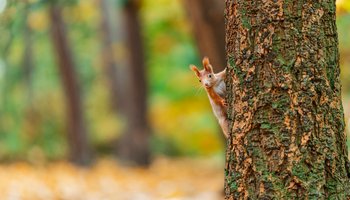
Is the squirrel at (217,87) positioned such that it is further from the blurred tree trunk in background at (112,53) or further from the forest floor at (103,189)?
the blurred tree trunk in background at (112,53)

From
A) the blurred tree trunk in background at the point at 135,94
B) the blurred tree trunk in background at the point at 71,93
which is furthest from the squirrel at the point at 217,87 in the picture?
the blurred tree trunk in background at the point at 135,94

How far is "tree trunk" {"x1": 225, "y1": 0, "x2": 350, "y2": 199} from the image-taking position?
295 centimetres

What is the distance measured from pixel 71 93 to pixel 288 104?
8672 mm

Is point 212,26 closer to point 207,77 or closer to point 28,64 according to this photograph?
point 207,77

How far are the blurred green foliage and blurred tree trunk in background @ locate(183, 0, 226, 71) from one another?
17.8 feet

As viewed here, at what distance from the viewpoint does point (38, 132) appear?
15.4 meters

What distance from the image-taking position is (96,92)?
19.6m

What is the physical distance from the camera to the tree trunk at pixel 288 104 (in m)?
2.95

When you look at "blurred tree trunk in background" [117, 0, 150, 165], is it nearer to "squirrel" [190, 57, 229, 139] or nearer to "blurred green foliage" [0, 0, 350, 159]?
"blurred green foliage" [0, 0, 350, 159]

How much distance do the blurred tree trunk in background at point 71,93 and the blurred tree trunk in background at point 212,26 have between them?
4297mm

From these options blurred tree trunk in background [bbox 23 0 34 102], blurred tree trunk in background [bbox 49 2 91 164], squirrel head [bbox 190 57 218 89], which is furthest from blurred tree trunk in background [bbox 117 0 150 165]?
Result: squirrel head [bbox 190 57 218 89]

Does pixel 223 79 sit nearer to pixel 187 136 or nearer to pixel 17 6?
pixel 17 6

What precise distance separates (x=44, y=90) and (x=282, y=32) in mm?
14453

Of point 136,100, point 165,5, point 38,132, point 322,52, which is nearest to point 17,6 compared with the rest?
point 322,52
